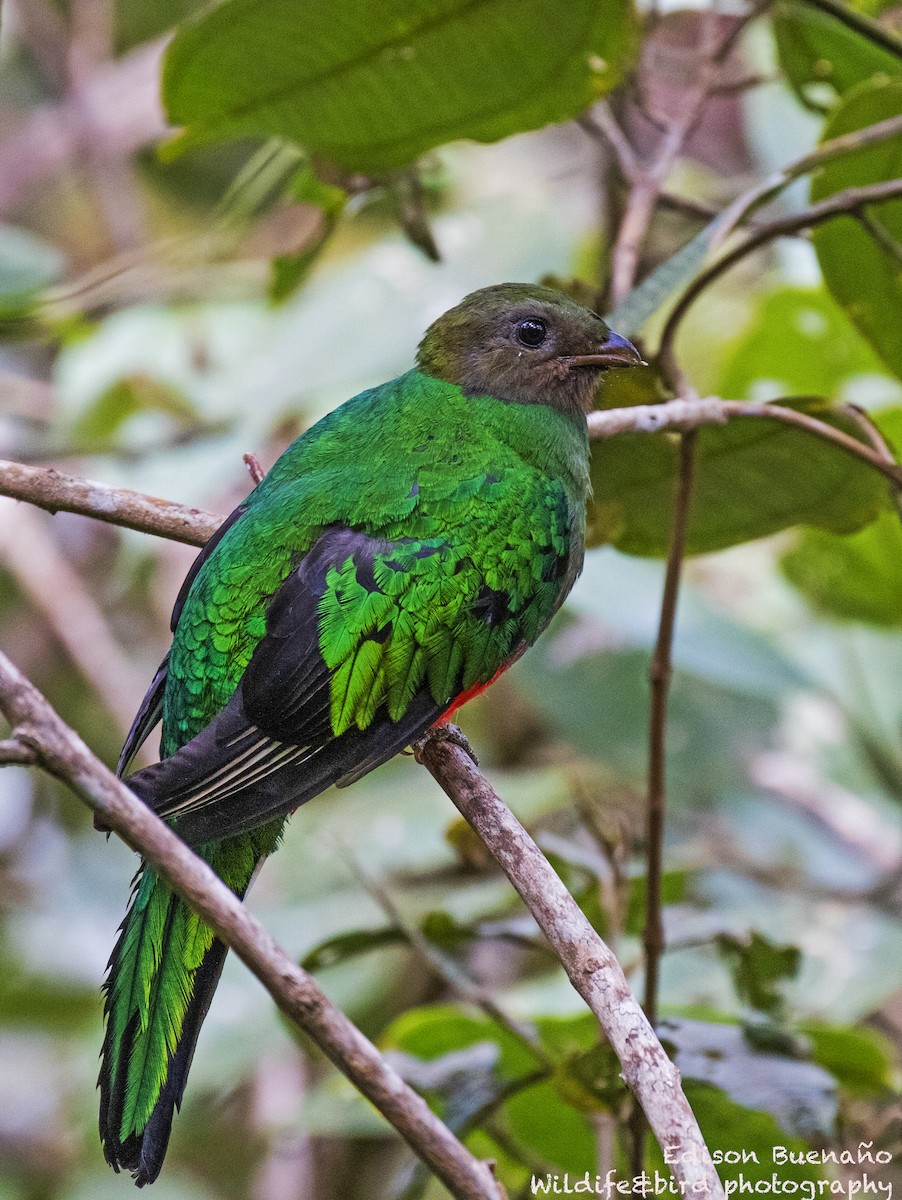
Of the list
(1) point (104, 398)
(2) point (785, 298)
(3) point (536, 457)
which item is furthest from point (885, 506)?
(1) point (104, 398)

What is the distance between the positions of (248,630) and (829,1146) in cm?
139

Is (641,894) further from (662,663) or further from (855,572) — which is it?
(855,572)

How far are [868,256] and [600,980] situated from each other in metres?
1.93

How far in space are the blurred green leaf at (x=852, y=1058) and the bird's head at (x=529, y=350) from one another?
1362mm

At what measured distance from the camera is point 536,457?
9.14 feet

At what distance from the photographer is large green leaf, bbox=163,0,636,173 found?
2941 millimetres

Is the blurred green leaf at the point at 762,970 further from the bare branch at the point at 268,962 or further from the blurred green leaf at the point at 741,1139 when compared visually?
the bare branch at the point at 268,962

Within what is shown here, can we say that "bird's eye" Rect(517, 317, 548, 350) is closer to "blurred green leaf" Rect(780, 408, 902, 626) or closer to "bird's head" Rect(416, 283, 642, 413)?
"bird's head" Rect(416, 283, 642, 413)

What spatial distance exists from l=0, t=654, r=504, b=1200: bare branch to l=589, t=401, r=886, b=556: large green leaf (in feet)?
5.80

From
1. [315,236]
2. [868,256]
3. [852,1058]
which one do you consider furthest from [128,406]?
[852,1058]

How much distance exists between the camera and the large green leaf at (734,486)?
9.70ft

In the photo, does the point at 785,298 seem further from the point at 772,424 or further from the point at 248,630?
the point at 248,630

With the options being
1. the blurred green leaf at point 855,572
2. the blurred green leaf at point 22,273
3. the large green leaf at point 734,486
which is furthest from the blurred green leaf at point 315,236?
the blurred green leaf at point 855,572

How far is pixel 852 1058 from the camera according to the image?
9.68 feet
